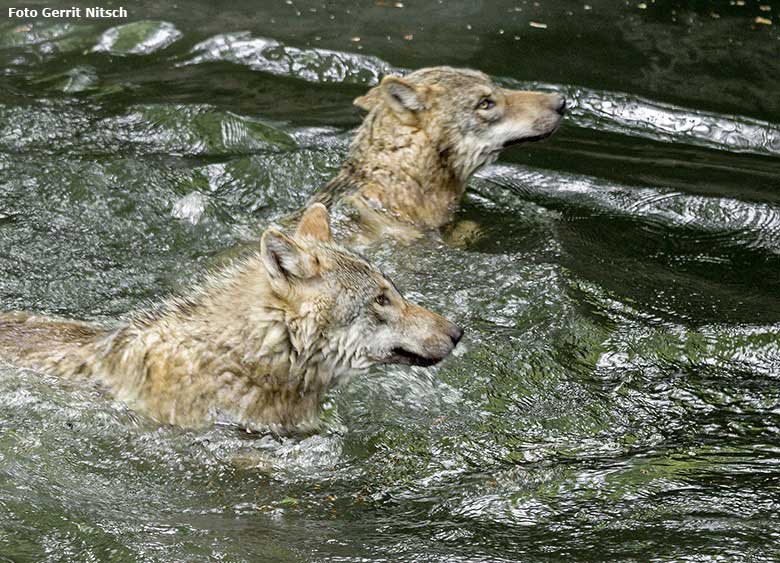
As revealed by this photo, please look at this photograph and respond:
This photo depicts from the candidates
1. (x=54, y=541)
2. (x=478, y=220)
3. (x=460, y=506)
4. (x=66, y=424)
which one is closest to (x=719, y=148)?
(x=478, y=220)

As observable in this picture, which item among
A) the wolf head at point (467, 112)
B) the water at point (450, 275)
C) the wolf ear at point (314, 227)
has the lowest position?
the water at point (450, 275)

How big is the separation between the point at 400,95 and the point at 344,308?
11.1 feet

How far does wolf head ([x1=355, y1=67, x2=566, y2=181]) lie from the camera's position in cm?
891

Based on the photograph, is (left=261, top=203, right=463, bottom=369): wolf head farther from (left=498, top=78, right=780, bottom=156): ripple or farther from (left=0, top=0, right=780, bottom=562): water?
(left=498, top=78, right=780, bottom=156): ripple

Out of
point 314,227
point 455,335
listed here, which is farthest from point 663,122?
point 314,227

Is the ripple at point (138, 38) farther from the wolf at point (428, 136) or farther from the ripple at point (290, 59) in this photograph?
the wolf at point (428, 136)

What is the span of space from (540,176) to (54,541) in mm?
6349

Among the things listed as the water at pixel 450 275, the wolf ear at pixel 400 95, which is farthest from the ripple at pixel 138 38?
the wolf ear at pixel 400 95

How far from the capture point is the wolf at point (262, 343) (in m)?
5.75

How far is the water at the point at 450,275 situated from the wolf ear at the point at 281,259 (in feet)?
3.16

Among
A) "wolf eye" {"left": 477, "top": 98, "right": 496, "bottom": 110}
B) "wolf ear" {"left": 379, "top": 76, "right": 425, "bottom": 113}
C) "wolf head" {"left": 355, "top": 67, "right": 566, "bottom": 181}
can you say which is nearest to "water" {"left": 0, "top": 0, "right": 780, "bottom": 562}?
"wolf head" {"left": 355, "top": 67, "right": 566, "bottom": 181}

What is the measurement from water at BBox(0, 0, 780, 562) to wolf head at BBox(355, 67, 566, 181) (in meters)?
0.76

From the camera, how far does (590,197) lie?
31.6 feet

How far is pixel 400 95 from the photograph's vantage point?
28.8ft
